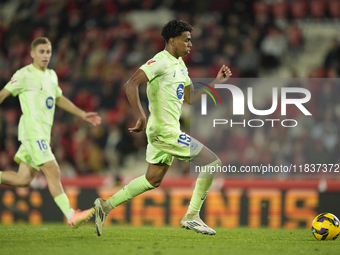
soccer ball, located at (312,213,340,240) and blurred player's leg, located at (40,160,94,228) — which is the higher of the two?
blurred player's leg, located at (40,160,94,228)

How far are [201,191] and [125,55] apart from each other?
24.6ft

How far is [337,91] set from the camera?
10.5 m

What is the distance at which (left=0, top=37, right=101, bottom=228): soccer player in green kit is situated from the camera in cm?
642

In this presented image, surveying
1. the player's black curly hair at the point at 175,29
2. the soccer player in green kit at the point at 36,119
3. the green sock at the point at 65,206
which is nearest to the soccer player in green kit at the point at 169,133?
the player's black curly hair at the point at 175,29

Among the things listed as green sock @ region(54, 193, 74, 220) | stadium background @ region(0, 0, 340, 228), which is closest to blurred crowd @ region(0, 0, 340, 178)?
stadium background @ region(0, 0, 340, 228)

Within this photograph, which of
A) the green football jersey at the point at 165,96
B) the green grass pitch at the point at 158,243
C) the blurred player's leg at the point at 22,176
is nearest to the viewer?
the green grass pitch at the point at 158,243

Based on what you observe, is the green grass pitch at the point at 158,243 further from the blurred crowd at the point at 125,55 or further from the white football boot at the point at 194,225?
the blurred crowd at the point at 125,55

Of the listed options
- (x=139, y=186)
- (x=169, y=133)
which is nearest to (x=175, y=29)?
(x=169, y=133)

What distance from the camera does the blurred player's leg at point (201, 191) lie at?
5859mm

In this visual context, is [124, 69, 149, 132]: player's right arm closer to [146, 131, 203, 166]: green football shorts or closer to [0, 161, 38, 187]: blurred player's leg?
[146, 131, 203, 166]: green football shorts

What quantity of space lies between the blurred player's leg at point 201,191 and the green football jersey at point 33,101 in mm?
2012

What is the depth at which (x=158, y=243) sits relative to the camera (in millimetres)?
5555

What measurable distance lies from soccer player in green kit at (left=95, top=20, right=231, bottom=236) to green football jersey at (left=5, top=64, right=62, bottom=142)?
51.3 inches

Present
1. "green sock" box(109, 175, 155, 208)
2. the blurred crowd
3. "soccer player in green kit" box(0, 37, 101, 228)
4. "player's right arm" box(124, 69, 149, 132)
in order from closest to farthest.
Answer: "player's right arm" box(124, 69, 149, 132), "green sock" box(109, 175, 155, 208), "soccer player in green kit" box(0, 37, 101, 228), the blurred crowd
